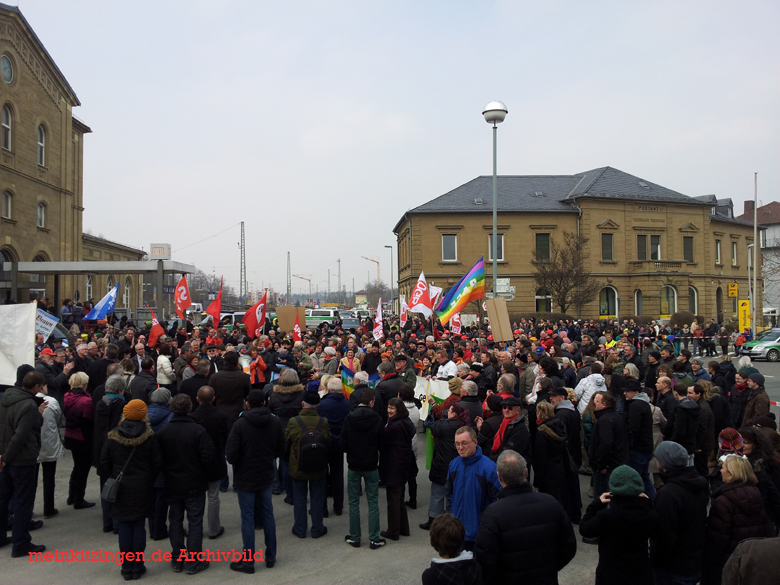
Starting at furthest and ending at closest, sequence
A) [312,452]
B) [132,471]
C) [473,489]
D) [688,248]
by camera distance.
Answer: [688,248] → [312,452] → [132,471] → [473,489]

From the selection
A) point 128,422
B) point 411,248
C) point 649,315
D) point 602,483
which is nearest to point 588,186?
point 649,315

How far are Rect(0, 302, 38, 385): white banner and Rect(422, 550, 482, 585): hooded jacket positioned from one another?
669 centimetres

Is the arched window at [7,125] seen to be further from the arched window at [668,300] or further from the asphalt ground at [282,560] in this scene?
the arched window at [668,300]

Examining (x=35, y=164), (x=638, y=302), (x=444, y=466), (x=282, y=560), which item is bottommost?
(x=282, y=560)

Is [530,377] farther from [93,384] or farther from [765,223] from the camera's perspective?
[765,223]

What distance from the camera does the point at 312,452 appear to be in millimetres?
6430

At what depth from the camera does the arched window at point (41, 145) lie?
2967cm

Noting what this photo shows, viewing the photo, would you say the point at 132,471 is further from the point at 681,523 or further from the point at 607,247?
the point at 607,247

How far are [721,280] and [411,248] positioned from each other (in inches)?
1170

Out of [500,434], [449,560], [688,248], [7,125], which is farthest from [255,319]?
[688,248]

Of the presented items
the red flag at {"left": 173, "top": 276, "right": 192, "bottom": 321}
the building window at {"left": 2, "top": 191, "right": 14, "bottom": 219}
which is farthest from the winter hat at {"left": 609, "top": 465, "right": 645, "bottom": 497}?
the building window at {"left": 2, "top": 191, "right": 14, "bottom": 219}

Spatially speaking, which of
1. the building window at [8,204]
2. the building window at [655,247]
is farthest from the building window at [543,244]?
the building window at [8,204]

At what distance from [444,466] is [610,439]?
6.44 feet

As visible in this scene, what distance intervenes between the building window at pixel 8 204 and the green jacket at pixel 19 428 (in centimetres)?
2482
